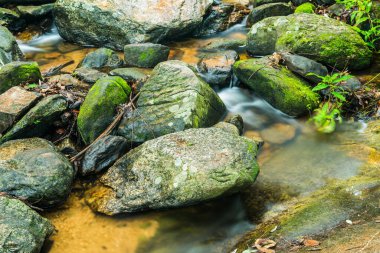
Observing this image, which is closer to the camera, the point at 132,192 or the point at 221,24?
the point at 132,192

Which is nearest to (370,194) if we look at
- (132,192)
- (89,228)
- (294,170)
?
(294,170)

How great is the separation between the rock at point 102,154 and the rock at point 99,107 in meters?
0.30

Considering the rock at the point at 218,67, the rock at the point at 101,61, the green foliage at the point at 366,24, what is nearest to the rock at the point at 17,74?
the rock at the point at 101,61

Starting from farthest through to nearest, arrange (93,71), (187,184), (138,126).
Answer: (93,71)
(138,126)
(187,184)

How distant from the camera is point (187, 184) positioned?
4465mm

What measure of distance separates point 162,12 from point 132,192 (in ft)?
17.5

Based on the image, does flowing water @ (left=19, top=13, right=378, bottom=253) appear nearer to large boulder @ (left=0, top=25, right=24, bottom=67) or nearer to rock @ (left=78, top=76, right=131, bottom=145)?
rock @ (left=78, top=76, right=131, bottom=145)

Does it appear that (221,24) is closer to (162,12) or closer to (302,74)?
(162,12)

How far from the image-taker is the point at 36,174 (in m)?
4.73

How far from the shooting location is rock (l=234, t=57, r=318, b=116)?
6371mm

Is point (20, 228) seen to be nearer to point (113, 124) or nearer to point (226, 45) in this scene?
point (113, 124)

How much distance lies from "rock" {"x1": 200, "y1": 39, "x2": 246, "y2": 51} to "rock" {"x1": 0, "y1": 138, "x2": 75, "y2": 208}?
183 inches

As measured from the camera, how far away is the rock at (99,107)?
18.5 feet

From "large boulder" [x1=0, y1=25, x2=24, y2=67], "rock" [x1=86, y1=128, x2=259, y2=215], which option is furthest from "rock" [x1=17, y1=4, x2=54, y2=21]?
"rock" [x1=86, y1=128, x2=259, y2=215]
